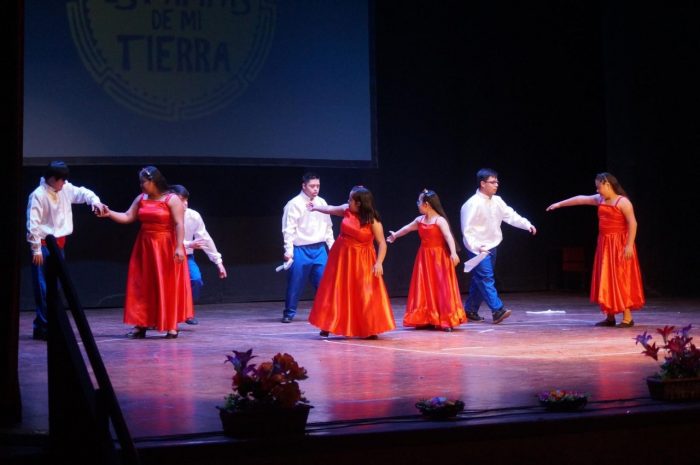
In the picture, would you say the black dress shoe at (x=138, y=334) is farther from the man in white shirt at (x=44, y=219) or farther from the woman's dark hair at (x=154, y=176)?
the woman's dark hair at (x=154, y=176)

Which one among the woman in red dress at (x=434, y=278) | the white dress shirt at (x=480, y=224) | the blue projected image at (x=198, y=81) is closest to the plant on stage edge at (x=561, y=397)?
the woman in red dress at (x=434, y=278)

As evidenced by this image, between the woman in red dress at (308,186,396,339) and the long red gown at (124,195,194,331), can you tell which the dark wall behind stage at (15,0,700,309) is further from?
the woman in red dress at (308,186,396,339)

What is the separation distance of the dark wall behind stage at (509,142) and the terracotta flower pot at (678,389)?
25.0ft

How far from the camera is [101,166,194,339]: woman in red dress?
798 cm

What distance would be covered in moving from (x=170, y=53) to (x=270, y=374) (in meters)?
6.80

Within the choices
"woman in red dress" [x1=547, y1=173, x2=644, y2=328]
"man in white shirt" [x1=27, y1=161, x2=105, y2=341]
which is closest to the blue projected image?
"man in white shirt" [x1=27, y1=161, x2=105, y2=341]

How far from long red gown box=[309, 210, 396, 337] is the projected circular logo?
10.3 ft

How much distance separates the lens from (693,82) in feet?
39.6

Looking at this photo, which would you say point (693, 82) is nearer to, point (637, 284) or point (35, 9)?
point (637, 284)

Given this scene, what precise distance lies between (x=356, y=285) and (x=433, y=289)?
110cm

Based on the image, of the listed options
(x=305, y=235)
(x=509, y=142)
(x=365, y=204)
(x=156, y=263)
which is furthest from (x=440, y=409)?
(x=509, y=142)

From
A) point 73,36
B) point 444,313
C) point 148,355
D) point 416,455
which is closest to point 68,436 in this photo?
point 416,455

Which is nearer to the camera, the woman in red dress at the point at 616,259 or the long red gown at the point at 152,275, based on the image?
the long red gown at the point at 152,275

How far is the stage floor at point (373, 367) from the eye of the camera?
470cm
